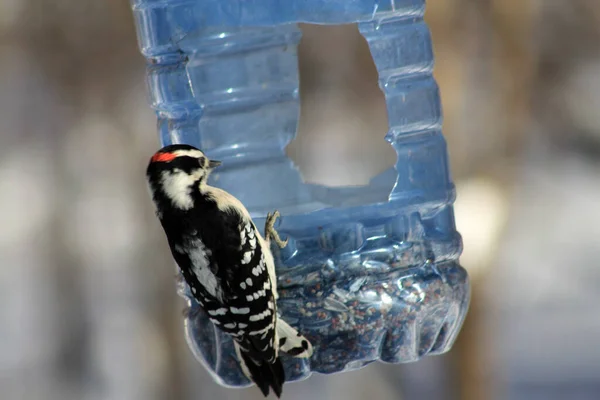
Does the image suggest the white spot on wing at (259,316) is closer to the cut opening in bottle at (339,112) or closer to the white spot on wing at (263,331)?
the white spot on wing at (263,331)

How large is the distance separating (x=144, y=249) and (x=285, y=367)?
4.93 m

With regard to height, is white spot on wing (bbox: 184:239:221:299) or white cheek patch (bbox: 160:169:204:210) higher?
white cheek patch (bbox: 160:169:204:210)

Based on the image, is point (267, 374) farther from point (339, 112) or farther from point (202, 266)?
point (339, 112)

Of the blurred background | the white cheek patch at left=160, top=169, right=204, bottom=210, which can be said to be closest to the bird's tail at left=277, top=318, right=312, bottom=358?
the white cheek patch at left=160, top=169, right=204, bottom=210

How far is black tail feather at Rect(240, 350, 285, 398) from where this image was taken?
9.77ft

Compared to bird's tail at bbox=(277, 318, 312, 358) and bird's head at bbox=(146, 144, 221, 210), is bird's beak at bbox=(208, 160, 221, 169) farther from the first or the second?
bird's tail at bbox=(277, 318, 312, 358)

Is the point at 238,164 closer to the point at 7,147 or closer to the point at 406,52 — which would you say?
the point at 406,52

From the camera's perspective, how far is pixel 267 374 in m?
3.00

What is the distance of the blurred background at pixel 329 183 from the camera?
656 cm

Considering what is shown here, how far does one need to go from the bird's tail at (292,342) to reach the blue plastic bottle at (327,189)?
0.07 meters

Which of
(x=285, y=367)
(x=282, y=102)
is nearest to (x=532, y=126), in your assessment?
(x=282, y=102)

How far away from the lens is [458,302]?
3197mm

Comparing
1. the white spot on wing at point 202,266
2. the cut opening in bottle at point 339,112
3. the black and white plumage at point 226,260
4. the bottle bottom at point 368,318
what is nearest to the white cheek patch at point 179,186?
the black and white plumage at point 226,260

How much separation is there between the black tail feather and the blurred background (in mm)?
3368
